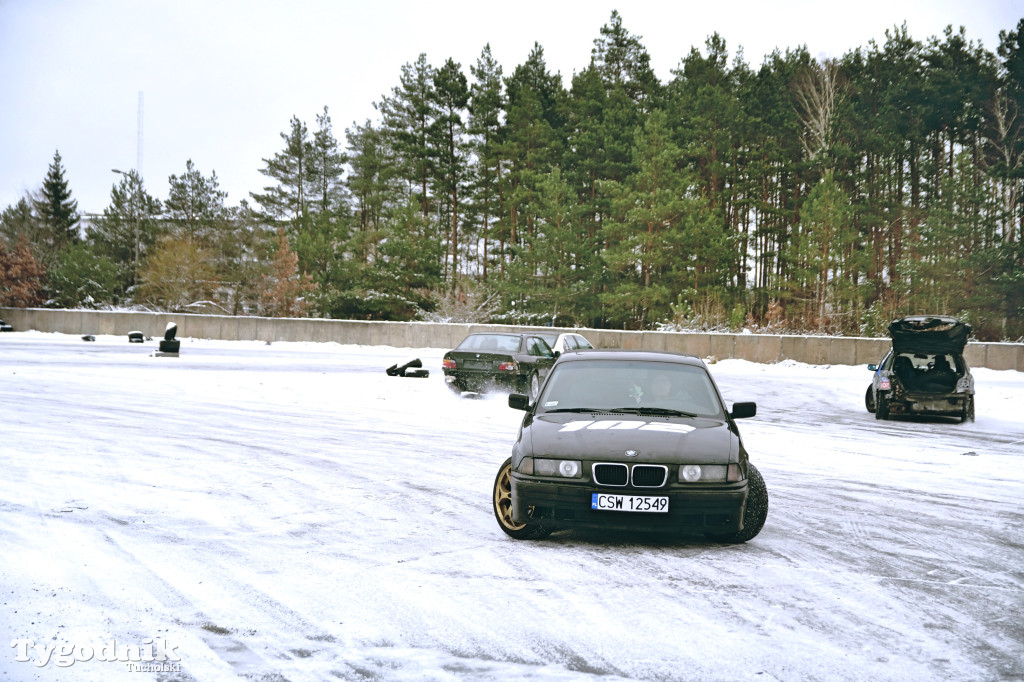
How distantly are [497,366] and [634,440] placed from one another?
39.4ft

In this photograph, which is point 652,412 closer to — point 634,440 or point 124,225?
point 634,440

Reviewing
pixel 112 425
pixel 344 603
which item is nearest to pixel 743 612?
pixel 344 603

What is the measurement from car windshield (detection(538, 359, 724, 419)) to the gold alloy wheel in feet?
1.86

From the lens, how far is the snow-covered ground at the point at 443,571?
13.3 ft

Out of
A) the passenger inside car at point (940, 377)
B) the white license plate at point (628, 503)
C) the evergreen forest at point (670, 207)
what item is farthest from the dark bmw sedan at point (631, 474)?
the evergreen forest at point (670, 207)

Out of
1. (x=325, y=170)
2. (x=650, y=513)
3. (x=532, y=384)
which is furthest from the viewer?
(x=325, y=170)

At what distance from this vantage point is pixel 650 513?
5.74 metres

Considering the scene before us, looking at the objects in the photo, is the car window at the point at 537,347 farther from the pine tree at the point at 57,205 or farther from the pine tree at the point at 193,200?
the pine tree at the point at 57,205

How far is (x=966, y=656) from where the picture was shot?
416 centimetres

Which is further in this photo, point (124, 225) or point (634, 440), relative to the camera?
point (124, 225)

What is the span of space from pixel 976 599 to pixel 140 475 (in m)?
7.17

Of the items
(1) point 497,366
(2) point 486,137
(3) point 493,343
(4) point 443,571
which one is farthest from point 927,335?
(2) point 486,137

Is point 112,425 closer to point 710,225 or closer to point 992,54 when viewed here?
point 710,225

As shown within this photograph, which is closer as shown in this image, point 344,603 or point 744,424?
point 344,603
